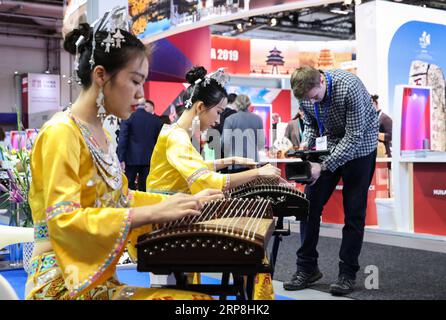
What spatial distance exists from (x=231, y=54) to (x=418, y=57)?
6.65m

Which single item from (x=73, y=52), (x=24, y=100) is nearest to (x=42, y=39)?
(x=24, y=100)

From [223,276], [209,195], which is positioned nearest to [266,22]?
[209,195]

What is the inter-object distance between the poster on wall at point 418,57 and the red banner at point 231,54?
607cm

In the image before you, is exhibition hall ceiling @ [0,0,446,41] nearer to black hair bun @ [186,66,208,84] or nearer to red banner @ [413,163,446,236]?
red banner @ [413,163,446,236]

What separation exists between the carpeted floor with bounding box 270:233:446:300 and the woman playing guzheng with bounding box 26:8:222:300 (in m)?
2.66

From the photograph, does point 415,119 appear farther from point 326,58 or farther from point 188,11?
point 326,58

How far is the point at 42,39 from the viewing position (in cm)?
2278

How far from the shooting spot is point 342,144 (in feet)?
12.4

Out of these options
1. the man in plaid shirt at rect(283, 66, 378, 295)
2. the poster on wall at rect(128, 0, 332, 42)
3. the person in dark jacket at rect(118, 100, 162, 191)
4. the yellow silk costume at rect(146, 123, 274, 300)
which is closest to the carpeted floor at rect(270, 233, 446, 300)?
the man in plaid shirt at rect(283, 66, 378, 295)

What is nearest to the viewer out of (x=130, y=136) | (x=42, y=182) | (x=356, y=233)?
(x=42, y=182)

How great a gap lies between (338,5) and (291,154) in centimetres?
1700

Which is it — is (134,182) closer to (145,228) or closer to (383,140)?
(383,140)

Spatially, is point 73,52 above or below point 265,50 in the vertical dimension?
below
